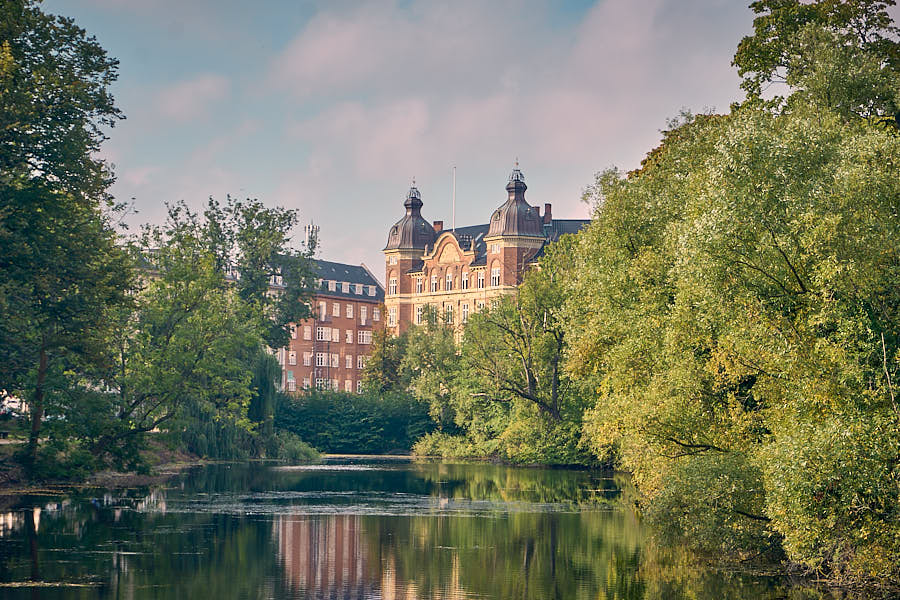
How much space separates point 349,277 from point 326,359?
47.5 ft

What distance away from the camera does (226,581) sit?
73.8 ft

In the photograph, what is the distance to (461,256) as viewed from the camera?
14075 cm

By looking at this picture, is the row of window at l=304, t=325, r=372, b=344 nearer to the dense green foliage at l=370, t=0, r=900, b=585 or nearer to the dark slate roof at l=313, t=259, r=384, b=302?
the dark slate roof at l=313, t=259, r=384, b=302

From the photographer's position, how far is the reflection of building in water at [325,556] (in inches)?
872

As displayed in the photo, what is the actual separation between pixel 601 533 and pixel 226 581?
1363 centimetres

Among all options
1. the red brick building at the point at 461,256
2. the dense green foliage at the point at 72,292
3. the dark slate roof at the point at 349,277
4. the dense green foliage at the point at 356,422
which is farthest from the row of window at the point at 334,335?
the dense green foliage at the point at 72,292

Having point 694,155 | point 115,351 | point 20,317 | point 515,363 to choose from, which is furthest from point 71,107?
point 515,363

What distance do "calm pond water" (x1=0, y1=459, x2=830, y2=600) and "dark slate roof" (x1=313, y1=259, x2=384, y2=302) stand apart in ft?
352

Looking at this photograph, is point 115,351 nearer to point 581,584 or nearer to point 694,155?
point 694,155

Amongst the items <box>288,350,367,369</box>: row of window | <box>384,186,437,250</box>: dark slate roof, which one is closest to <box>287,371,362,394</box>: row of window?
<box>288,350,367,369</box>: row of window

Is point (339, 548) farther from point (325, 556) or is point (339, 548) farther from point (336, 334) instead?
point (336, 334)

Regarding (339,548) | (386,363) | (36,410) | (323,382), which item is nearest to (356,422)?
(386,363)

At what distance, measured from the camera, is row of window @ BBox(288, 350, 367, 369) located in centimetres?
14775

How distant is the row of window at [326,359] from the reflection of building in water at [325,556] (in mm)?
112300
